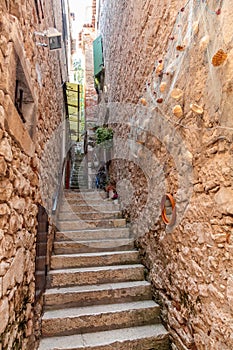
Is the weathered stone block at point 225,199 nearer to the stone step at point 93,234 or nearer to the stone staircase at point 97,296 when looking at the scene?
the stone staircase at point 97,296

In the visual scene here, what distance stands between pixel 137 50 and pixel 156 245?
2.55 metres

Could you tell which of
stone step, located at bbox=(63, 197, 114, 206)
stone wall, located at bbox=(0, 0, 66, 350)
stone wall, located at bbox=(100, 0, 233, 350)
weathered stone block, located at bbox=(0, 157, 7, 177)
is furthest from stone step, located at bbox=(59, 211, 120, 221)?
weathered stone block, located at bbox=(0, 157, 7, 177)

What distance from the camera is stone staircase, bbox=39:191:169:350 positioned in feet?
6.81

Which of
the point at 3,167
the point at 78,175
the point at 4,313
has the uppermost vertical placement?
the point at 3,167

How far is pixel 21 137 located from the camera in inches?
58.4

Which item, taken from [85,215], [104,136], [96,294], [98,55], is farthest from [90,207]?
[98,55]

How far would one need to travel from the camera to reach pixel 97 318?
221 centimetres

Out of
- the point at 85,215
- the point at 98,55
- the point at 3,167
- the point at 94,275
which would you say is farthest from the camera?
the point at 98,55

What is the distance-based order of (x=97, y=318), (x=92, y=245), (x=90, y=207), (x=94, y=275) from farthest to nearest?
(x=90, y=207)
(x=92, y=245)
(x=94, y=275)
(x=97, y=318)

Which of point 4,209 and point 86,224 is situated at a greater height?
point 4,209

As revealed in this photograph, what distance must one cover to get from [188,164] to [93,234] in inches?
71.6

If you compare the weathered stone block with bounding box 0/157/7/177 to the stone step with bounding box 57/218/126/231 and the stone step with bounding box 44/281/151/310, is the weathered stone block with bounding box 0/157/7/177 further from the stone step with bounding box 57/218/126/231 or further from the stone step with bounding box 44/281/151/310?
the stone step with bounding box 57/218/126/231

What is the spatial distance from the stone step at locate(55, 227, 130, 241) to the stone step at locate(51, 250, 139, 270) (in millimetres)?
304

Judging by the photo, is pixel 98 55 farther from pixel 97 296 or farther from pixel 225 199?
pixel 225 199
